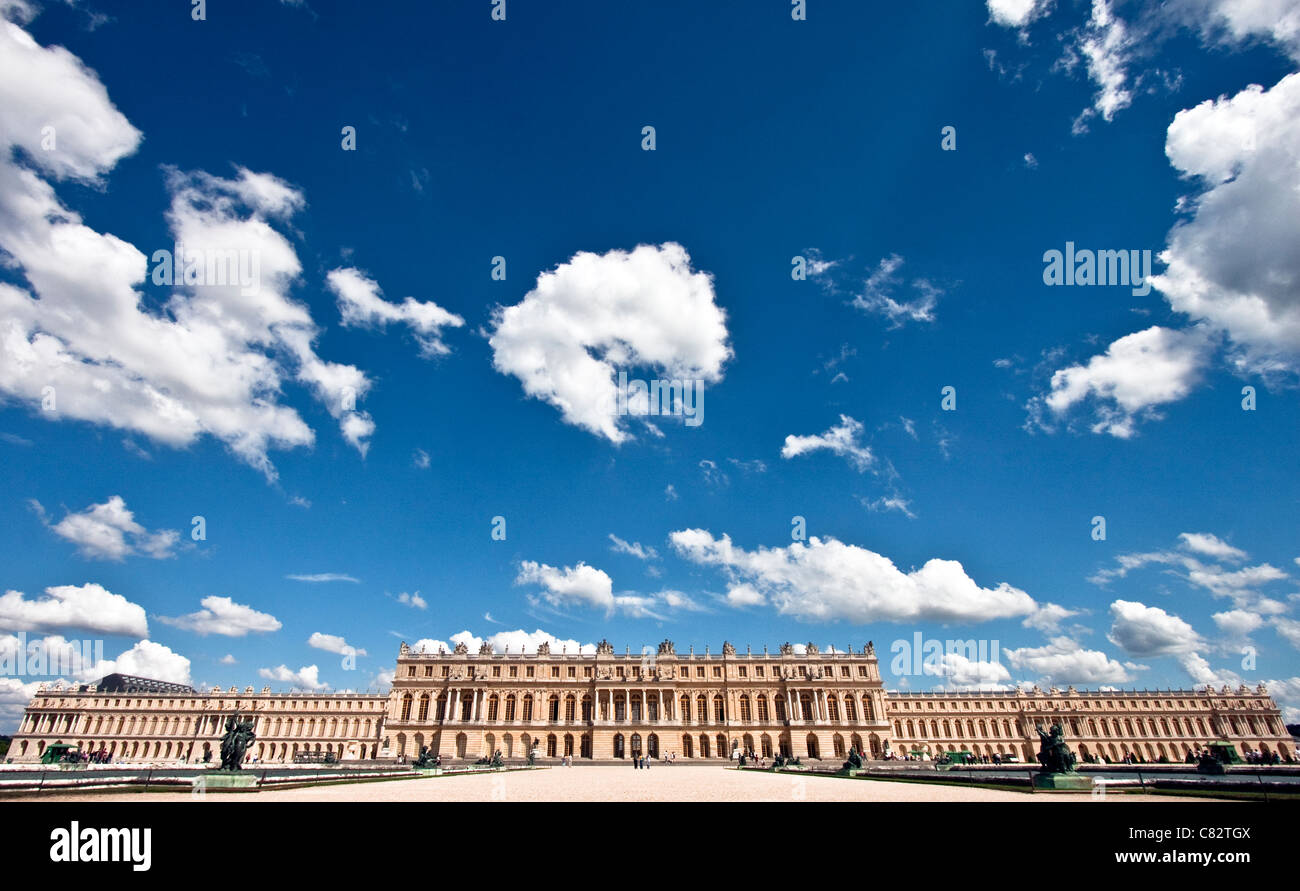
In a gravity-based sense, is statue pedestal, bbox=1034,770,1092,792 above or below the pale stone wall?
above

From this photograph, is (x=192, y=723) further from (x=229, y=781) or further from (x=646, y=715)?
(x=229, y=781)

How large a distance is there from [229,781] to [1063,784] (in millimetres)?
31957

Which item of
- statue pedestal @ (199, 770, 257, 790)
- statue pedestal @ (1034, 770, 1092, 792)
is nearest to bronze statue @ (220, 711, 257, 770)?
statue pedestal @ (199, 770, 257, 790)

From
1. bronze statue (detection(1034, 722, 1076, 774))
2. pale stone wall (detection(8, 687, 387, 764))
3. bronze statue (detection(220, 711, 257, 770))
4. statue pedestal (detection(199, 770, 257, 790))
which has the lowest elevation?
pale stone wall (detection(8, 687, 387, 764))

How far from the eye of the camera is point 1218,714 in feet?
332

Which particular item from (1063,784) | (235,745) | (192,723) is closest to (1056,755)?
(1063,784)

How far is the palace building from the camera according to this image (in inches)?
3290

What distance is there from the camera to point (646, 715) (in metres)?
84.1

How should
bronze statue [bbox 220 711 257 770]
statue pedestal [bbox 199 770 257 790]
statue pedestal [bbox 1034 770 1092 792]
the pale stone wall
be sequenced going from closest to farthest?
1. statue pedestal [bbox 199 770 257 790]
2. statue pedestal [bbox 1034 770 1092 792]
3. bronze statue [bbox 220 711 257 770]
4. the pale stone wall

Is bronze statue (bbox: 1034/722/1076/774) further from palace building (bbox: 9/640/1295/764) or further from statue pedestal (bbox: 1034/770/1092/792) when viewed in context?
palace building (bbox: 9/640/1295/764)

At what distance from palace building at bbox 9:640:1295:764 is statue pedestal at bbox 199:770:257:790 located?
5633 cm
